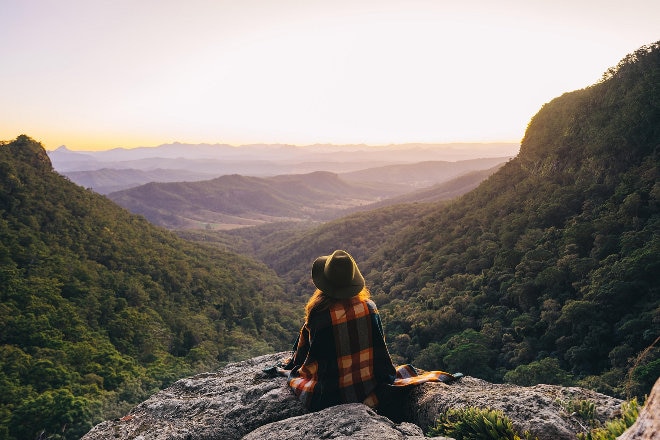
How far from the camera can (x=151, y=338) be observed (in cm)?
3772

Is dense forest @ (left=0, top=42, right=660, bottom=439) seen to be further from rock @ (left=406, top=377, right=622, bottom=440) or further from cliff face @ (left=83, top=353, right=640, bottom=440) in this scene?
cliff face @ (left=83, top=353, right=640, bottom=440)

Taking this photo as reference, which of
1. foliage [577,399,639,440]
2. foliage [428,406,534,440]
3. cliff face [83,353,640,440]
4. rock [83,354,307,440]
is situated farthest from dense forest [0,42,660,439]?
rock [83,354,307,440]

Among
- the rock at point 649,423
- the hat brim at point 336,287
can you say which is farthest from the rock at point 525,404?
the hat brim at point 336,287

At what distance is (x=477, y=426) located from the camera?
14.4 feet

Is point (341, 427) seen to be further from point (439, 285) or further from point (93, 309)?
point (93, 309)

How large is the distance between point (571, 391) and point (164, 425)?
5.40 meters

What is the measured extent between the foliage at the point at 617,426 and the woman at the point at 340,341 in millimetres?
2363

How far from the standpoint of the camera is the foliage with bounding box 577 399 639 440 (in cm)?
365

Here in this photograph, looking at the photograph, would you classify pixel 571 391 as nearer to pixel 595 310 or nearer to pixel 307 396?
pixel 307 396

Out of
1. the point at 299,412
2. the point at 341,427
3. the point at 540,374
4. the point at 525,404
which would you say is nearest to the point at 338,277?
the point at 341,427

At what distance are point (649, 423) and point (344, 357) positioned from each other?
3151 mm

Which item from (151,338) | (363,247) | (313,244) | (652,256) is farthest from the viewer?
(313,244)

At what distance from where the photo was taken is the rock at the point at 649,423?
2.68 m

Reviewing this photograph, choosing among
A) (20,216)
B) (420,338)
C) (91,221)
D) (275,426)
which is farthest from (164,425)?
(91,221)
